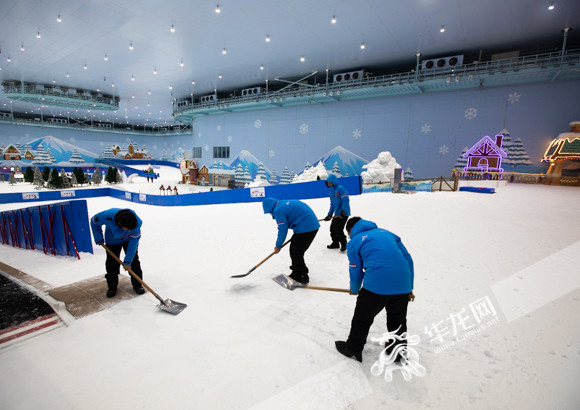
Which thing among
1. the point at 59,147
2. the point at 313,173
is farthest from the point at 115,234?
the point at 59,147

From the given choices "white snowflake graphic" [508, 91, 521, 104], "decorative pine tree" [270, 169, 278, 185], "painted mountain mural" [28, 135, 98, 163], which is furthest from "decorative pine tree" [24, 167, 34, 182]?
"white snowflake graphic" [508, 91, 521, 104]

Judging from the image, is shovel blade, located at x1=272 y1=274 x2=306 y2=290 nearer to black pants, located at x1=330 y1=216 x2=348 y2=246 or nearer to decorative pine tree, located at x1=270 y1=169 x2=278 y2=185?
black pants, located at x1=330 y1=216 x2=348 y2=246

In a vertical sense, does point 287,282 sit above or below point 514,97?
below

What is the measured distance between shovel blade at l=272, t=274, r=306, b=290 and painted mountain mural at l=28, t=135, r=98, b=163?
48.4 meters

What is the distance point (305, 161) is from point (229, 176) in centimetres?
961

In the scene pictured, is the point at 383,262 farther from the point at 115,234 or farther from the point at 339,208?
the point at 115,234

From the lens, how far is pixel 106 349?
289 cm

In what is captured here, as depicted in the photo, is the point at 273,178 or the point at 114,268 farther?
the point at 273,178

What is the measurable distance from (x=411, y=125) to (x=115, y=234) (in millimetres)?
19139

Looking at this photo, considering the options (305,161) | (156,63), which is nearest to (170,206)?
(156,63)

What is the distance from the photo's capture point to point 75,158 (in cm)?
3975

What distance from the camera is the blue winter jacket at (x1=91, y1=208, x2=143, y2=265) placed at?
13.0 feet

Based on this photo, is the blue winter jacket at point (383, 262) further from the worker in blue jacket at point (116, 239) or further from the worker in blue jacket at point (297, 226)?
the worker in blue jacket at point (116, 239)

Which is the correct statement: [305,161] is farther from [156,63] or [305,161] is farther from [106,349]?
[106,349]
